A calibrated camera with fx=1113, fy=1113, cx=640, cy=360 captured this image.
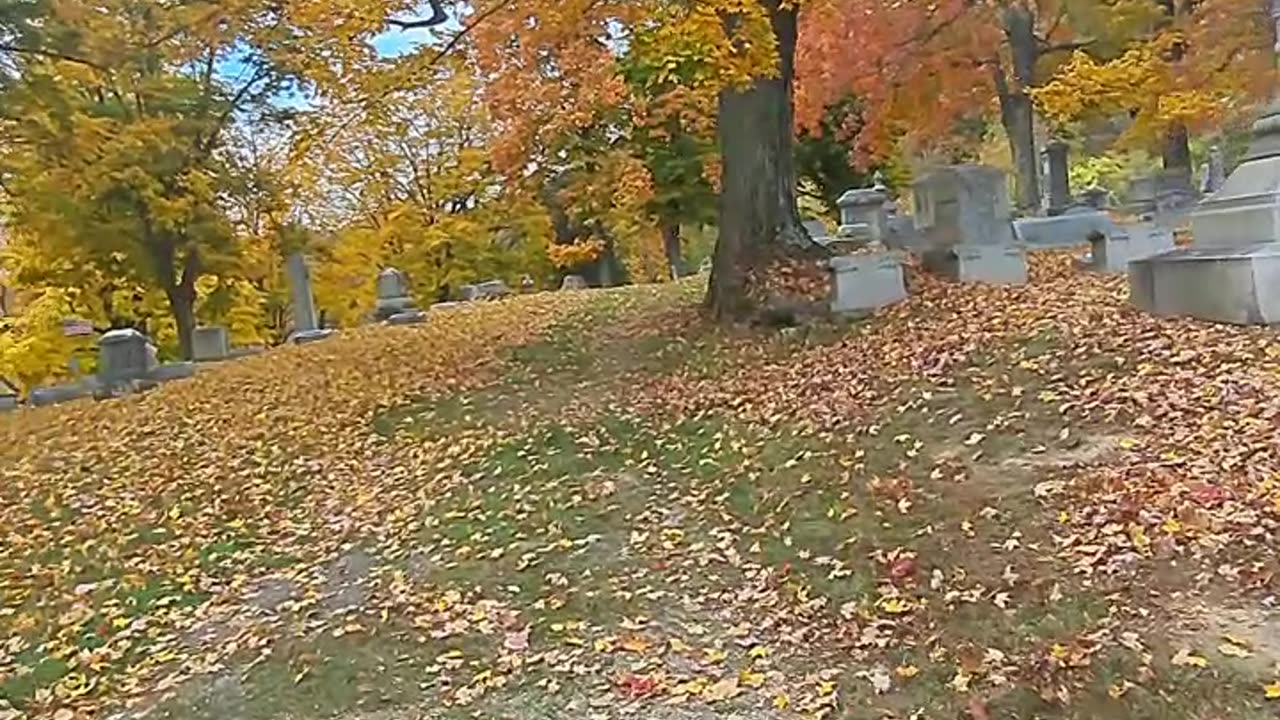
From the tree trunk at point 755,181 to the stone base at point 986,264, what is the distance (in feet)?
5.00

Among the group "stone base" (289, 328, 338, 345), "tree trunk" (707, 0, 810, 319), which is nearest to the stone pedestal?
"tree trunk" (707, 0, 810, 319)

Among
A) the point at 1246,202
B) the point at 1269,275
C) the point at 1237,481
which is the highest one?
the point at 1246,202

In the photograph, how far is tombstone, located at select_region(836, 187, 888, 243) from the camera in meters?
15.4

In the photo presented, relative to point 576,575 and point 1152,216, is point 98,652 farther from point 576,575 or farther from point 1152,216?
point 1152,216

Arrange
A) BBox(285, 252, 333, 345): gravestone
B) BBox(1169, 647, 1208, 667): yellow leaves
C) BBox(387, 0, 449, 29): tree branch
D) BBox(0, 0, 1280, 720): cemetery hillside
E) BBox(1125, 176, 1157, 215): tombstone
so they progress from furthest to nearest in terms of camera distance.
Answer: BBox(285, 252, 333, 345): gravestone
BBox(1125, 176, 1157, 215): tombstone
BBox(387, 0, 449, 29): tree branch
BBox(0, 0, 1280, 720): cemetery hillside
BBox(1169, 647, 1208, 667): yellow leaves

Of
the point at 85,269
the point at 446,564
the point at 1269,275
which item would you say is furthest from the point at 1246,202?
the point at 85,269

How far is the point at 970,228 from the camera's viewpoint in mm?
11375

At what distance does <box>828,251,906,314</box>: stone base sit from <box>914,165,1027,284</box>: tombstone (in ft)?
2.88

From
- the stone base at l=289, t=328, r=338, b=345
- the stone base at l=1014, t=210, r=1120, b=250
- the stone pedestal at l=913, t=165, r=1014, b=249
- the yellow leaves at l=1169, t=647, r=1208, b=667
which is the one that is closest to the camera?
the yellow leaves at l=1169, t=647, r=1208, b=667

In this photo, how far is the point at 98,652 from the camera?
17.1 feet

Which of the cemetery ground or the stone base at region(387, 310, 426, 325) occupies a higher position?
the stone base at region(387, 310, 426, 325)

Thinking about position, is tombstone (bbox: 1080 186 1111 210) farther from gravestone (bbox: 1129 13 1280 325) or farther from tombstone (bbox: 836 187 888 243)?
gravestone (bbox: 1129 13 1280 325)

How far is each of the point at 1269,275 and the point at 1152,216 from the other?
28.4 feet

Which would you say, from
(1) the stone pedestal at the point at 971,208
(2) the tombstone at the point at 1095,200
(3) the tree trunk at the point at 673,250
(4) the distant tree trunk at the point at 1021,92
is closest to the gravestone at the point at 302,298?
(3) the tree trunk at the point at 673,250
